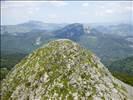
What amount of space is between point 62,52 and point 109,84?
582cm

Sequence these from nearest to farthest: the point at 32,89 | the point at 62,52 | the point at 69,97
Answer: the point at 69,97 < the point at 32,89 < the point at 62,52

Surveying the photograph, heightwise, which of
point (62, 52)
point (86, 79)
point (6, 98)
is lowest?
point (6, 98)

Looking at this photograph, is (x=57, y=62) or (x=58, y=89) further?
(x=57, y=62)

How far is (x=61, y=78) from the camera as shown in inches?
1030

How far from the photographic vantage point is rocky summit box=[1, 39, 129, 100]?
25312mm

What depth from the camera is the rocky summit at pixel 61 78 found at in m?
25.3

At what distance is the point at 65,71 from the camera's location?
26.7m

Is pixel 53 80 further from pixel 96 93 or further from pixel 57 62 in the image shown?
pixel 96 93

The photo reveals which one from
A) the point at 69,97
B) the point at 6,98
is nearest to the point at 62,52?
the point at 69,97

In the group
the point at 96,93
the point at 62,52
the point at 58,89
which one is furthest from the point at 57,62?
the point at 96,93

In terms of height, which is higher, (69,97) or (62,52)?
(62,52)

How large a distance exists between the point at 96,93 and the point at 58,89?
140 inches

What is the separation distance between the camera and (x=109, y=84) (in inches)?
1065

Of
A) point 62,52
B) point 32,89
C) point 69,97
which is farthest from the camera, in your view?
point 62,52
